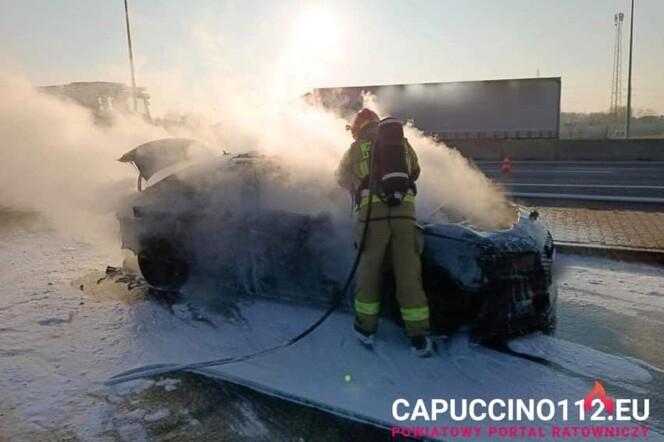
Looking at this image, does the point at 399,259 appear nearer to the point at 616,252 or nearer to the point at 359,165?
the point at 359,165

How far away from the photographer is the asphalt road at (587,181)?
488 inches

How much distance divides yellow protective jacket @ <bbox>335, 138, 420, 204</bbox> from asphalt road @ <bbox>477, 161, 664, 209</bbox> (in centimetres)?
889

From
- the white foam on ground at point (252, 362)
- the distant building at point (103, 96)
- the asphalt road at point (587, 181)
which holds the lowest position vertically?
the white foam on ground at point (252, 362)

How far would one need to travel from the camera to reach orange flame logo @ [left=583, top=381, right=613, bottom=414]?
3313 millimetres

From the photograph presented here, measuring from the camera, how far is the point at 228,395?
11.7ft

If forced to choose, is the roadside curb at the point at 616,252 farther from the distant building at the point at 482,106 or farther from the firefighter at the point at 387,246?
the distant building at the point at 482,106

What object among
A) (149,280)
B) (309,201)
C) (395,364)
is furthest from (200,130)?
(395,364)

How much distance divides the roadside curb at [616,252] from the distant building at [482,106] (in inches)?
764

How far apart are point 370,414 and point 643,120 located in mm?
83644

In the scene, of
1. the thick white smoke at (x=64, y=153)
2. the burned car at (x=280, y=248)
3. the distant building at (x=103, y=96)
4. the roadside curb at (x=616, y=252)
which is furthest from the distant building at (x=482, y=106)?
the burned car at (x=280, y=248)

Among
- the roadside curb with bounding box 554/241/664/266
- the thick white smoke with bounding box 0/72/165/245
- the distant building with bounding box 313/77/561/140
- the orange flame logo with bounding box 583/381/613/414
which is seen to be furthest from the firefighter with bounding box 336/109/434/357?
the distant building with bounding box 313/77/561/140

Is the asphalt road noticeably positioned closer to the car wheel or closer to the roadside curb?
the roadside curb

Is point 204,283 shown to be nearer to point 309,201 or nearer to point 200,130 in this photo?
point 309,201

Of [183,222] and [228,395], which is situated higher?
[183,222]
